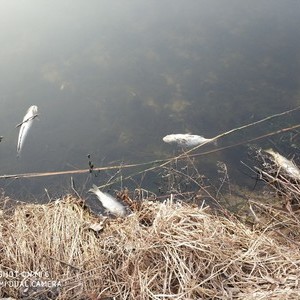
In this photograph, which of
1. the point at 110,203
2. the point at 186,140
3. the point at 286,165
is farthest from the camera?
the point at 186,140

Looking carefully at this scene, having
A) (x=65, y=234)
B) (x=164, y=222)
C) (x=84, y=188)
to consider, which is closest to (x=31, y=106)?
(x=84, y=188)

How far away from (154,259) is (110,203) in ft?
5.39

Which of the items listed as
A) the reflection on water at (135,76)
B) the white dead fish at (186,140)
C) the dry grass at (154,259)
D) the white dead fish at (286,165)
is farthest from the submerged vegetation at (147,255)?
the white dead fish at (186,140)

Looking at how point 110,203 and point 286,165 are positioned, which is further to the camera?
point 286,165

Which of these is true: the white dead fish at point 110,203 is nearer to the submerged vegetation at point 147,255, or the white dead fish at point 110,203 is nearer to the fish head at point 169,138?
the submerged vegetation at point 147,255

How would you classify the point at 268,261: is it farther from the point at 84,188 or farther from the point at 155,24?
the point at 155,24

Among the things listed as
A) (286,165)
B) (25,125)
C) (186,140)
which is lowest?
(286,165)

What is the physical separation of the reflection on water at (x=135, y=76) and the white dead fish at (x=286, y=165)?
0.39 metres

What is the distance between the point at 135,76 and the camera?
7.56 meters

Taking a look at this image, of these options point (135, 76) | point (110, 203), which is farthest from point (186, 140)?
point (135, 76)

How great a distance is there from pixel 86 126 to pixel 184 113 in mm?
1657

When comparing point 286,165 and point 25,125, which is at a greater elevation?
point 25,125

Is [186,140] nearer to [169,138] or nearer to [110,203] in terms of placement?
[169,138]

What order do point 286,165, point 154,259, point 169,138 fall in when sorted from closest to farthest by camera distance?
point 154,259
point 286,165
point 169,138
